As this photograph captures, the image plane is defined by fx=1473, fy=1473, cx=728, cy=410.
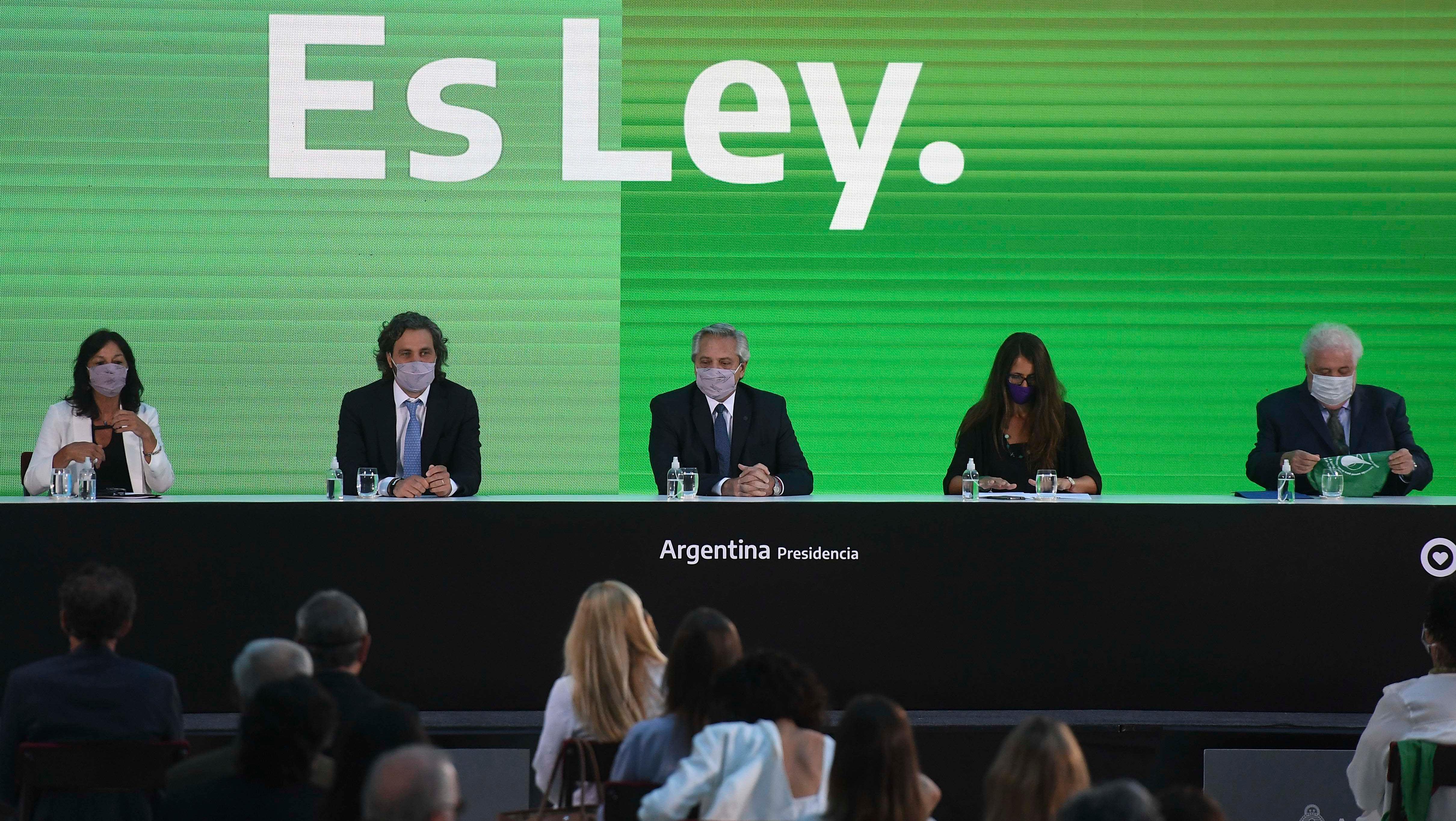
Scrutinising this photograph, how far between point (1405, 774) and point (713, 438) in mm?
2582

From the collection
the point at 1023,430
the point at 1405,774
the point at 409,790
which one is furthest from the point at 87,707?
the point at 1023,430

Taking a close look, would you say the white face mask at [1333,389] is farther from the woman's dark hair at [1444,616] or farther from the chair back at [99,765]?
the chair back at [99,765]

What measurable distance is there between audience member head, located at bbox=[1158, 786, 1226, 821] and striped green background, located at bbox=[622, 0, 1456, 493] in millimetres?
4705

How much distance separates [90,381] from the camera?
503cm

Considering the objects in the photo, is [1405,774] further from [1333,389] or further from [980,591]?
[1333,389]

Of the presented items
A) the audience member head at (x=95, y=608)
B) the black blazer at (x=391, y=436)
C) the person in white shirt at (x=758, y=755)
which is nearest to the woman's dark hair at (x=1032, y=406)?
the black blazer at (x=391, y=436)

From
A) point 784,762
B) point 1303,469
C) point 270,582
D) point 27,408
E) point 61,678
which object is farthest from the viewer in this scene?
point 27,408

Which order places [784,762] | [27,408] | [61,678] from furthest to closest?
[27,408] → [61,678] → [784,762]

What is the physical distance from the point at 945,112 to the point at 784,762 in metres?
4.72

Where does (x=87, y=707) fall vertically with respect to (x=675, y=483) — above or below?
below

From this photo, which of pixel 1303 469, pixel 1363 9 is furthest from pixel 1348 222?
pixel 1303 469

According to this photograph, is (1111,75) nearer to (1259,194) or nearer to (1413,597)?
(1259,194)

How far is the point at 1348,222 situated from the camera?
6.76 m

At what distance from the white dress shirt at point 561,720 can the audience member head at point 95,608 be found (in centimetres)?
89
